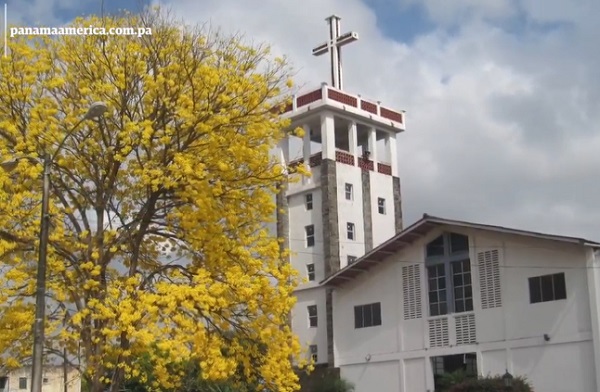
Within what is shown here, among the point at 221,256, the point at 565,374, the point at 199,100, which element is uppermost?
the point at 199,100

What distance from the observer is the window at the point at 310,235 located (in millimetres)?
48047

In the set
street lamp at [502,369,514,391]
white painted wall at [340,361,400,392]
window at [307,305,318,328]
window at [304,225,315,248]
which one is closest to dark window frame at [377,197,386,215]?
window at [304,225,315,248]

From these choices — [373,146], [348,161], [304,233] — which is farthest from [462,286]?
[373,146]

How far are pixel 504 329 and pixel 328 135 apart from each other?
1586cm

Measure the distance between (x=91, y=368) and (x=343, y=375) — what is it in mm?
26752

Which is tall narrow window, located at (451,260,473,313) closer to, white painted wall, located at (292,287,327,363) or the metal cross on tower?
white painted wall, located at (292,287,327,363)

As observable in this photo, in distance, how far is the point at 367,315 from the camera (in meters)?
42.5

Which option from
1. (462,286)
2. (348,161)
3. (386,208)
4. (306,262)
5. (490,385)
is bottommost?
(490,385)

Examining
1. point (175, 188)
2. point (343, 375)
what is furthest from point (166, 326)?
point (343, 375)

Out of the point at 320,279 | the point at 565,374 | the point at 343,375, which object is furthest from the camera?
the point at 320,279

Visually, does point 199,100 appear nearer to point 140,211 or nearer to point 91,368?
point 140,211

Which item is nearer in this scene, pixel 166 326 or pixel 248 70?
pixel 166 326

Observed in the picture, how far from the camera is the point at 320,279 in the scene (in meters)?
46.8

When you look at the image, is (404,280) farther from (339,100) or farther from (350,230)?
(339,100)
